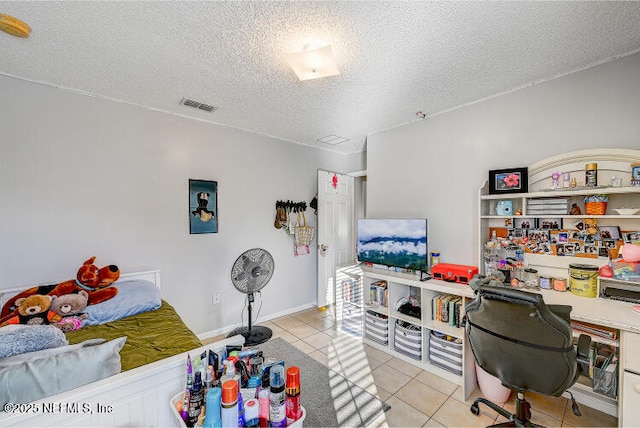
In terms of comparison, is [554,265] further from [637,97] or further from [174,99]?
[174,99]

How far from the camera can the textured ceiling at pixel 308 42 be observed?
1.37 m

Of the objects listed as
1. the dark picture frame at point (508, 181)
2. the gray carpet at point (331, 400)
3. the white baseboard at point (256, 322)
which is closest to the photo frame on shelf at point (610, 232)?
the dark picture frame at point (508, 181)

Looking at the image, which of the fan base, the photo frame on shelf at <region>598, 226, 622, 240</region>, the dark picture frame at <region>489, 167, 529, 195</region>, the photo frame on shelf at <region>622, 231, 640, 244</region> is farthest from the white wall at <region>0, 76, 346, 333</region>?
the photo frame on shelf at <region>622, 231, 640, 244</region>

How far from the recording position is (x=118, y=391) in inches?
41.1

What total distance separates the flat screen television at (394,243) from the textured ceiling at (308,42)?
1.19m

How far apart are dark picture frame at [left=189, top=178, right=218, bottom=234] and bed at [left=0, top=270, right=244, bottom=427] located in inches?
52.2

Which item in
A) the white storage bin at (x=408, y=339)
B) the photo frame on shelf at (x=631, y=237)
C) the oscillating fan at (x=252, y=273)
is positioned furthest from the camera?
the oscillating fan at (x=252, y=273)

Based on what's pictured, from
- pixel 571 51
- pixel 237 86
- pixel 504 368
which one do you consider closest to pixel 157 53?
pixel 237 86

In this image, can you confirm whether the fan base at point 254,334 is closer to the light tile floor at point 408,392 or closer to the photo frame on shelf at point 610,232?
the light tile floor at point 408,392

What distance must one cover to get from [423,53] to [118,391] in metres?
2.40

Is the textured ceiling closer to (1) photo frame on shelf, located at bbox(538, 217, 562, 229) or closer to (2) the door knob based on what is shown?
(1) photo frame on shelf, located at bbox(538, 217, 562, 229)

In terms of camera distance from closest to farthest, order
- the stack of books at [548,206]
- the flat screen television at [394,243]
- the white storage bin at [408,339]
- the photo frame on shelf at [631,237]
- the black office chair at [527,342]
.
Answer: the black office chair at [527,342] → the photo frame on shelf at [631,237] → the stack of books at [548,206] → the white storage bin at [408,339] → the flat screen television at [394,243]

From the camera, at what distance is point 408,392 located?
204 centimetres

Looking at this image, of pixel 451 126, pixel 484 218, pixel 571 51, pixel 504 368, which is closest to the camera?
pixel 504 368
